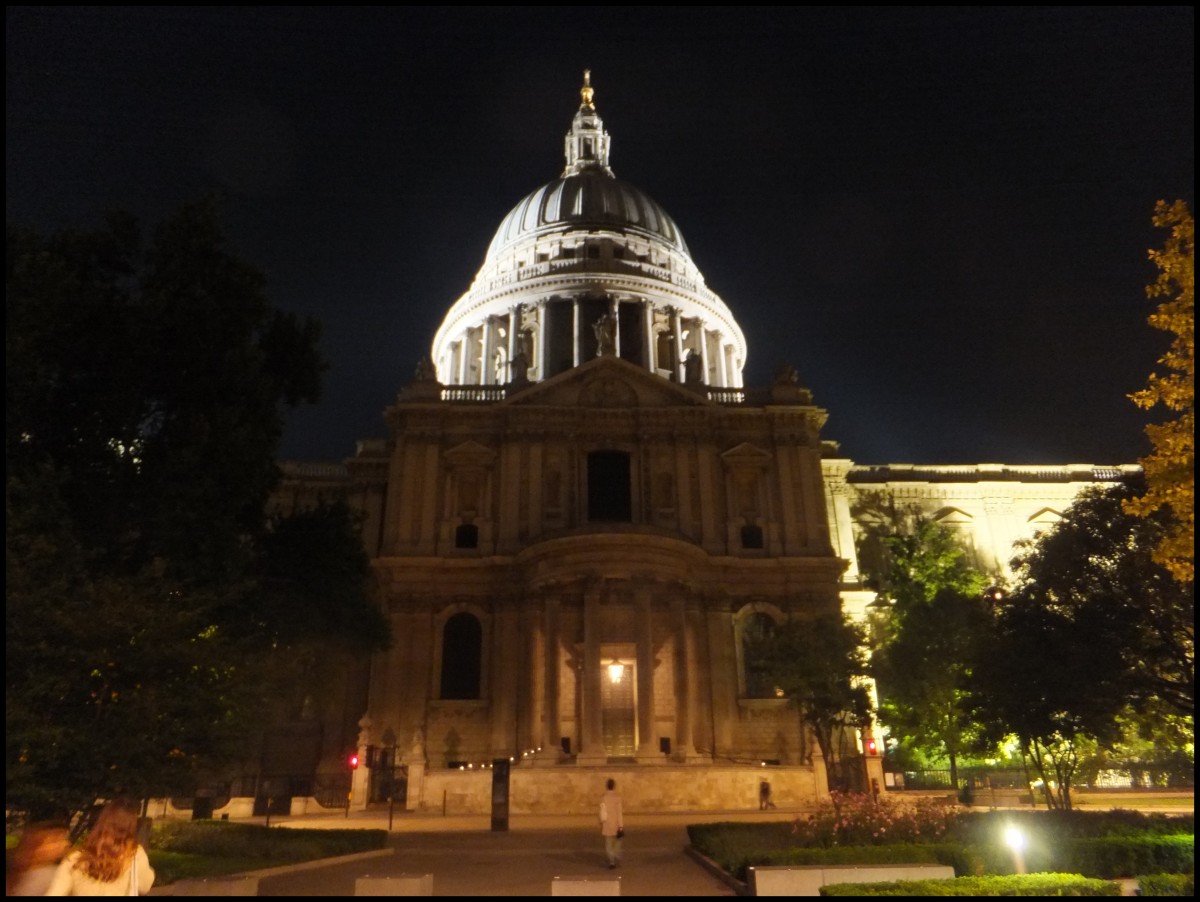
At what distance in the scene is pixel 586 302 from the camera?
56531 millimetres

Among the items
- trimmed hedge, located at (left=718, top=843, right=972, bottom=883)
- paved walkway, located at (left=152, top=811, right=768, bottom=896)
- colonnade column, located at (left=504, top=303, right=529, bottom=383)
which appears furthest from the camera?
colonnade column, located at (left=504, top=303, right=529, bottom=383)

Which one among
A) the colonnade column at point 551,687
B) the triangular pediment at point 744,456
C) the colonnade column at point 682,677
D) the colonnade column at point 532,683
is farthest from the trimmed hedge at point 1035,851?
the triangular pediment at point 744,456

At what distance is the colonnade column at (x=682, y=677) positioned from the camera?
32.3 meters

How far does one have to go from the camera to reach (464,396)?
43.6 m

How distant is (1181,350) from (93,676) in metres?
18.4

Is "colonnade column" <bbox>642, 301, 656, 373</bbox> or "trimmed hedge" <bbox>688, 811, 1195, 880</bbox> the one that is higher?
"colonnade column" <bbox>642, 301, 656, 373</bbox>

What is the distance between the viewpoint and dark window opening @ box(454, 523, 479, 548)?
38.8 m

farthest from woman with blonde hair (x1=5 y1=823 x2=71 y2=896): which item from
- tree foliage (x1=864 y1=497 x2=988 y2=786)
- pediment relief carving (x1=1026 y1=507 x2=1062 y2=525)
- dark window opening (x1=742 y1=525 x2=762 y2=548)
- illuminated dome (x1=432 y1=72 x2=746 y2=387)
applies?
pediment relief carving (x1=1026 y1=507 x2=1062 y2=525)

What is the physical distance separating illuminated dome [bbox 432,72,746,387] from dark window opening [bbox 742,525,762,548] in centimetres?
1675

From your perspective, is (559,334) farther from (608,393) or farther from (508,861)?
(508,861)

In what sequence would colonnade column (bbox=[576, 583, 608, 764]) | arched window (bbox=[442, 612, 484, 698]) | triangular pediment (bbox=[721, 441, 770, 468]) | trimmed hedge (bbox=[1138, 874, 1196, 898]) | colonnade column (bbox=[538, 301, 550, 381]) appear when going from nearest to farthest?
trimmed hedge (bbox=[1138, 874, 1196, 898]) < colonnade column (bbox=[576, 583, 608, 764]) < arched window (bbox=[442, 612, 484, 698]) < triangular pediment (bbox=[721, 441, 770, 468]) < colonnade column (bbox=[538, 301, 550, 381])

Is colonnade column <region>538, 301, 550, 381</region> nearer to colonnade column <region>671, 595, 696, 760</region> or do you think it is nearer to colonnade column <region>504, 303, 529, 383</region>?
colonnade column <region>504, 303, 529, 383</region>

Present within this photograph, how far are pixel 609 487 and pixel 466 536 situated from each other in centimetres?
674

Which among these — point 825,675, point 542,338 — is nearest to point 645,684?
point 825,675
